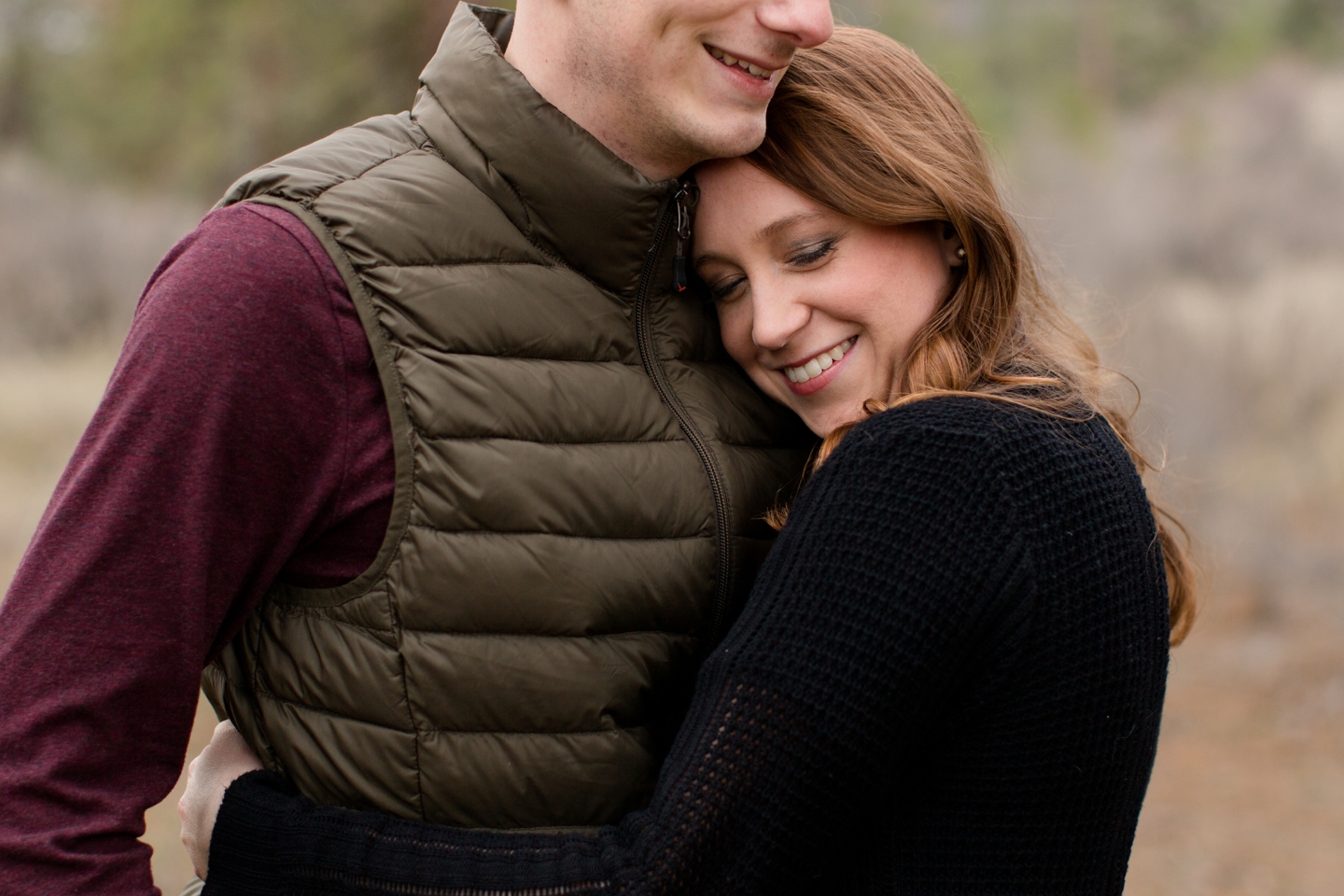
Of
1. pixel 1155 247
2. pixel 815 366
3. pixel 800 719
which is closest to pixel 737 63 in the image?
pixel 815 366

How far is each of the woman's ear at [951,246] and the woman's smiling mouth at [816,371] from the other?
0.23 m

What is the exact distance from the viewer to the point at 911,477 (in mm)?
1525

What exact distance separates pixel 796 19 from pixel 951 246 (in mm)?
486

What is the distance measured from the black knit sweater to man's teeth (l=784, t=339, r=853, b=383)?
0.34 m

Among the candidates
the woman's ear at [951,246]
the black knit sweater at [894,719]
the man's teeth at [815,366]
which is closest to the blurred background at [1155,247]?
the woman's ear at [951,246]

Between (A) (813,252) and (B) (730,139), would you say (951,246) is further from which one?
(B) (730,139)

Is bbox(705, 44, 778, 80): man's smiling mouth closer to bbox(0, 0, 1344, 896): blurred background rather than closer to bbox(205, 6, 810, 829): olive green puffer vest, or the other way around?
bbox(205, 6, 810, 829): olive green puffer vest

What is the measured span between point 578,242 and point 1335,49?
79.6ft

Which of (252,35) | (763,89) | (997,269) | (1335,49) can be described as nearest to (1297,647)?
(997,269)

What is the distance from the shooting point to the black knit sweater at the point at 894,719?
1.46m

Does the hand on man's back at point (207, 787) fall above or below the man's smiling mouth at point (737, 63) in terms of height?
below

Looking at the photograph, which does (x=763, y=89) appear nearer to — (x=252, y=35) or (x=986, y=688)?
(x=986, y=688)

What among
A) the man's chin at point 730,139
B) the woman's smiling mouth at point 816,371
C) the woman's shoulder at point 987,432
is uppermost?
the man's chin at point 730,139

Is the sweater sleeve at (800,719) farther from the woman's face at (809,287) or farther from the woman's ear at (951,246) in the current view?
the woman's ear at (951,246)
